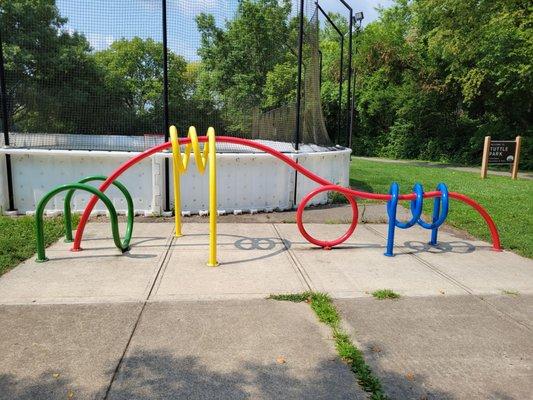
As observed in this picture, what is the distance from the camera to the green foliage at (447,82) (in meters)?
17.7

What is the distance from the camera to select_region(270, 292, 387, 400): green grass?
261cm

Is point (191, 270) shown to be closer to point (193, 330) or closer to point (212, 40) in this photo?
point (193, 330)

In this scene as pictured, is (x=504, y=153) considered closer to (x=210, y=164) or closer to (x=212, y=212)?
(x=210, y=164)

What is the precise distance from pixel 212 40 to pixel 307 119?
2.35 meters

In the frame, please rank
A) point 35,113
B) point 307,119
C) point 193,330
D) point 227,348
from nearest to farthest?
point 227,348 → point 193,330 → point 35,113 → point 307,119

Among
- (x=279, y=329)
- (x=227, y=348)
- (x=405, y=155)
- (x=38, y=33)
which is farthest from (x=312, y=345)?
(x=405, y=155)

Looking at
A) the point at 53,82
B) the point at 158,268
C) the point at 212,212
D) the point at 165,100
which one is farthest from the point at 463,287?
the point at 53,82

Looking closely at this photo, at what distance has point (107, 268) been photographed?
179 inches

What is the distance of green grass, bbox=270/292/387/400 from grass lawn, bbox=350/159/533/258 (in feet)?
10.8

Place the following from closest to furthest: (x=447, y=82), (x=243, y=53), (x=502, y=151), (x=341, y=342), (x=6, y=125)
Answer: (x=341, y=342) < (x=6, y=125) < (x=243, y=53) < (x=502, y=151) < (x=447, y=82)

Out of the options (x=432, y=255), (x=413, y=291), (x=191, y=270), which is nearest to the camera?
(x=413, y=291)

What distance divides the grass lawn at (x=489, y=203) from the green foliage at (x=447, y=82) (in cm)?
674

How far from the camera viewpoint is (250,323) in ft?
11.1

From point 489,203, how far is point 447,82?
14.0m
